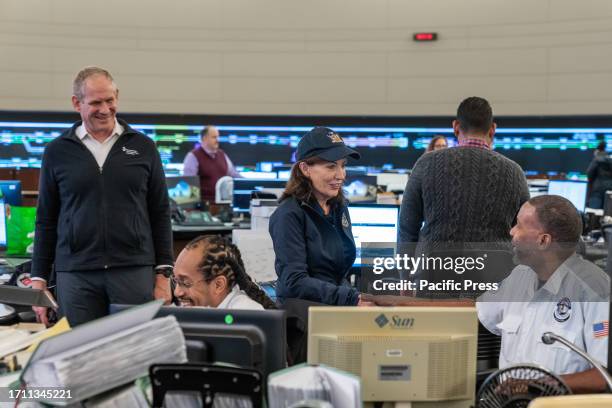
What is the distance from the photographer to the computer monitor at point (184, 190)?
720 centimetres

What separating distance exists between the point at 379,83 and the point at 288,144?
1495 millimetres

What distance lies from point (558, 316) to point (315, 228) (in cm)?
89

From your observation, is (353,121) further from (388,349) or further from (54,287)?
(388,349)

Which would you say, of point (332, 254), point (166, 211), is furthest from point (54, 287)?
point (332, 254)

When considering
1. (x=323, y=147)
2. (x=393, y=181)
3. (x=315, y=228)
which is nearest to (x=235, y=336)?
(x=315, y=228)

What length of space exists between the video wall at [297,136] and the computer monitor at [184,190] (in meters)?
3.22

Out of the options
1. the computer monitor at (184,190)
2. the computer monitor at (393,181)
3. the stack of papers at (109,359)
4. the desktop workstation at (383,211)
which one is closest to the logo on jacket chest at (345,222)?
the desktop workstation at (383,211)

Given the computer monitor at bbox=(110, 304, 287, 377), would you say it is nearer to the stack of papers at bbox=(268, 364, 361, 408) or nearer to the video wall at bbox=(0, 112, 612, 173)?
the stack of papers at bbox=(268, 364, 361, 408)

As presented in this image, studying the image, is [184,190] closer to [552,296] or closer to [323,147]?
[323,147]

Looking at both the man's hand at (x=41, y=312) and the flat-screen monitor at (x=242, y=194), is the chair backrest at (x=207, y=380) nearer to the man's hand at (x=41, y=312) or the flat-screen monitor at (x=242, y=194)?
the man's hand at (x=41, y=312)

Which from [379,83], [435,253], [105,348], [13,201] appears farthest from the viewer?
[379,83]

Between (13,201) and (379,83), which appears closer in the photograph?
(13,201)

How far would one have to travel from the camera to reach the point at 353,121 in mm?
10586

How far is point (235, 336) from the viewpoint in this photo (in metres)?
1.78
